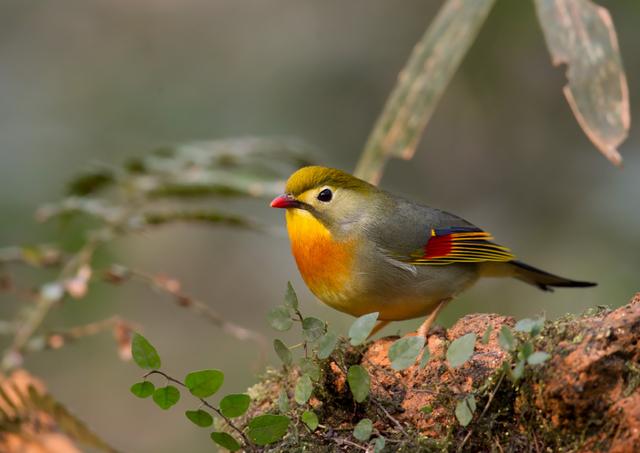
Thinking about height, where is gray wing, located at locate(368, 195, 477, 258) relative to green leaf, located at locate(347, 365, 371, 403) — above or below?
above

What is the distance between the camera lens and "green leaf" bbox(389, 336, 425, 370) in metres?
2.44

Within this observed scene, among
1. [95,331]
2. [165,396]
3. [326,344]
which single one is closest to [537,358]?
[326,344]

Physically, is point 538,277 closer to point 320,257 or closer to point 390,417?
point 320,257

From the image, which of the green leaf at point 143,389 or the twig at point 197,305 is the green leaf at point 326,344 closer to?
the green leaf at point 143,389

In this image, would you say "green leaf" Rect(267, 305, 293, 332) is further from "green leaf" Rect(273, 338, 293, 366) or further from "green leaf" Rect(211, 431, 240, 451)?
"green leaf" Rect(211, 431, 240, 451)

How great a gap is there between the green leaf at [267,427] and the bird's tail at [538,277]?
2.22m

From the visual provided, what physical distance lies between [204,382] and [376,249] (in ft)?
5.30

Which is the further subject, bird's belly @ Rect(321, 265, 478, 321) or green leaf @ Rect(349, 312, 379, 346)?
bird's belly @ Rect(321, 265, 478, 321)

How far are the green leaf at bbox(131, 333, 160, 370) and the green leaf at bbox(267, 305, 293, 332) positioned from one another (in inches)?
13.8

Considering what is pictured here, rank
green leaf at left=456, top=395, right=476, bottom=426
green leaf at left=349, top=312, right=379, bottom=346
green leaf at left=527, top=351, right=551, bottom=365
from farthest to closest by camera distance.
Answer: green leaf at left=349, top=312, right=379, bottom=346
green leaf at left=456, top=395, right=476, bottom=426
green leaf at left=527, top=351, right=551, bottom=365

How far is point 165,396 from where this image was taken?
8.28ft

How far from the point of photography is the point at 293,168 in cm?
542

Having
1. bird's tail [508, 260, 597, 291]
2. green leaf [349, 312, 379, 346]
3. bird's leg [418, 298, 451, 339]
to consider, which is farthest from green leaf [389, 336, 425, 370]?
bird's tail [508, 260, 597, 291]

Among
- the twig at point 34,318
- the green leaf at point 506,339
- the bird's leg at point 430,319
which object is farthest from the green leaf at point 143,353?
the twig at point 34,318
